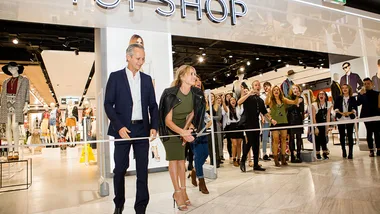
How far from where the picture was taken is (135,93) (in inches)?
79.4

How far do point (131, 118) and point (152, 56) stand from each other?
1114 millimetres

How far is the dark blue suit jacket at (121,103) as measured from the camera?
76.2 inches

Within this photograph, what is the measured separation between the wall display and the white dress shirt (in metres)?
0.57

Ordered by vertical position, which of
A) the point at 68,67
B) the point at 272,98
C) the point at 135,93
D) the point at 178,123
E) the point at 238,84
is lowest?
the point at 178,123

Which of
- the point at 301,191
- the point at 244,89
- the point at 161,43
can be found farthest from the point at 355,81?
the point at 161,43

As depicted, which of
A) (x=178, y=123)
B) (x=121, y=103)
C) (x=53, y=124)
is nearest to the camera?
(x=121, y=103)

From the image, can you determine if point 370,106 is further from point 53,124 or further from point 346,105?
point 53,124

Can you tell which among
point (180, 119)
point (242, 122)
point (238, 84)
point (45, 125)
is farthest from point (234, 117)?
point (45, 125)

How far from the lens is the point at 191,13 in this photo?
11.9 ft

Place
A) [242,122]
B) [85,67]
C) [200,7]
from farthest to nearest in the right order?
[85,67], [242,122], [200,7]

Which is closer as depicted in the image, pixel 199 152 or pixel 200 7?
pixel 199 152

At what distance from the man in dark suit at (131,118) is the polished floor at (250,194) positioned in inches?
7.9

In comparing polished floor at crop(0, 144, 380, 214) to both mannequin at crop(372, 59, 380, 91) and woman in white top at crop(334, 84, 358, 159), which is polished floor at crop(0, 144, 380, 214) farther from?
mannequin at crop(372, 59, 380, 91)

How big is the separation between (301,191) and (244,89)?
5.38 ft
